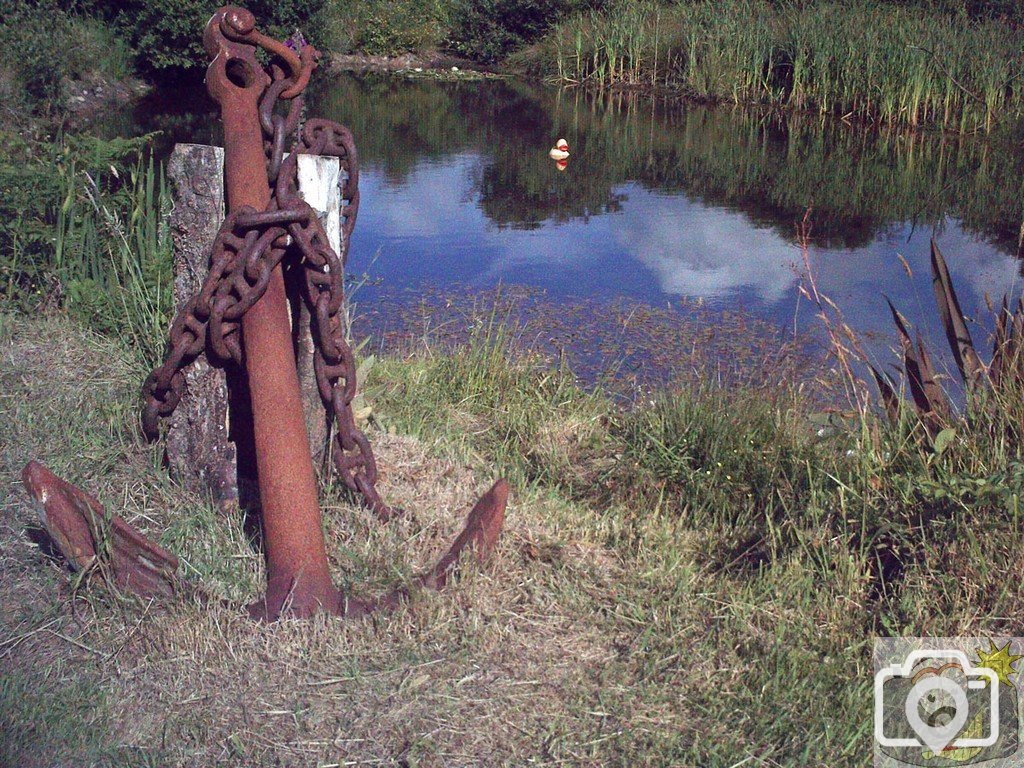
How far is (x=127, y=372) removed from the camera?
366cm

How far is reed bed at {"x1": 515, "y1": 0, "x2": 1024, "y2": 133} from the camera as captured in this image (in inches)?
548

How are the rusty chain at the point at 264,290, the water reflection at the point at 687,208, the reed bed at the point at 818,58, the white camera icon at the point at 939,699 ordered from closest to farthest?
1. the white camera icon at the point at 939,699
2. the rusty chain at the point at 264,290
3. the water reflection at the point at 687,208
4. the reed bed at the point at 818,58

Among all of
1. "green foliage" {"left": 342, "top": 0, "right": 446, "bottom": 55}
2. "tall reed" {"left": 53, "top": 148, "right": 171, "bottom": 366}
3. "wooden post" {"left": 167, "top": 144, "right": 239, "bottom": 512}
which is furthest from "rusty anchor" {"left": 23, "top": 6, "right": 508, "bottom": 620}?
"green foliage" {"left": 342, "top": 0, "right": 446, "bottom": 55}

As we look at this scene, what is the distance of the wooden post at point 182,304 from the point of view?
2.89 m

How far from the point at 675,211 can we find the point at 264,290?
8.10 meters

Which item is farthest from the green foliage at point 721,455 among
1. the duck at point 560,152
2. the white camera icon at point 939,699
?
the duck at point 560,152

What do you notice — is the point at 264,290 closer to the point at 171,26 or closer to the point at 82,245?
the point at 82,245

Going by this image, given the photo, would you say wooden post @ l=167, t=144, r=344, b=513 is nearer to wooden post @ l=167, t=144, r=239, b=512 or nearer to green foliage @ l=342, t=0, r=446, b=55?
wooden post @ l=167, t=144, r=239, b=512

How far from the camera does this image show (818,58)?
15383 mm

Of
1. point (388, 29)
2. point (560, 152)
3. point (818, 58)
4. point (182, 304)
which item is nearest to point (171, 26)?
point (560, 152)

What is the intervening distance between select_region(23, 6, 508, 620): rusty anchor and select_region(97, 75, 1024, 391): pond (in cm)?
216

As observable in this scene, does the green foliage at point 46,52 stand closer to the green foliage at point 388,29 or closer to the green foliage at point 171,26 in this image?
the green foliage at point 171,26

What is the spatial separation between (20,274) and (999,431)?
4.01m

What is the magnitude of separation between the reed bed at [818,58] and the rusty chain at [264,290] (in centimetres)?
954
